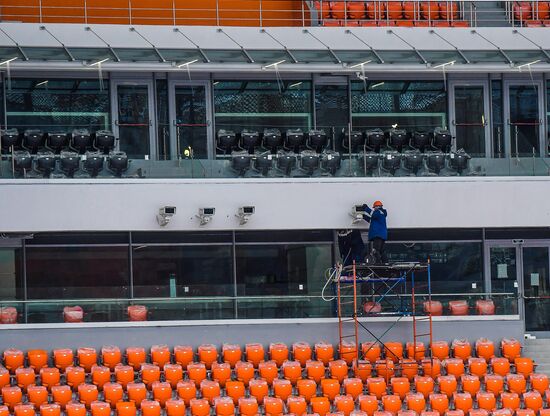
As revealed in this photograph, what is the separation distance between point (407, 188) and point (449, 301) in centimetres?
278

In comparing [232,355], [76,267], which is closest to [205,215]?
[76,267]

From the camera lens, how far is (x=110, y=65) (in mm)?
33062

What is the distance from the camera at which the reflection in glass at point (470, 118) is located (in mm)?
36031

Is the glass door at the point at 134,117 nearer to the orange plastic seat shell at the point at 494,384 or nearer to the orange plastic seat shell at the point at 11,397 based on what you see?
the orange plastic seat shell at the point at 11,397

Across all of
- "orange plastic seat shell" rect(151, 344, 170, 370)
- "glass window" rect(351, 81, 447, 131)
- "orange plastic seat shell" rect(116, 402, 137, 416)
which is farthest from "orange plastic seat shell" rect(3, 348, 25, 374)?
"glass window" rect(351, 81, 447, 131)

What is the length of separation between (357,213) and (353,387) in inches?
190

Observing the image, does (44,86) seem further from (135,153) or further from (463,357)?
(463,357)

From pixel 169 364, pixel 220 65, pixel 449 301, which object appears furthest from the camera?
pixel 220 65

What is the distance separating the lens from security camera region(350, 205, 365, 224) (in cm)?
3203

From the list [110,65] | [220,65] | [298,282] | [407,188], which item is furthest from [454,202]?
[110,65]

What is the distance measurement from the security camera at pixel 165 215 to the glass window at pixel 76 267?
5.85 feet

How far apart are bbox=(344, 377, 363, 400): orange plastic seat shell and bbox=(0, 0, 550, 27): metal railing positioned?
1043 centimetres

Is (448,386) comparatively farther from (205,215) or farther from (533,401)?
(205,215)

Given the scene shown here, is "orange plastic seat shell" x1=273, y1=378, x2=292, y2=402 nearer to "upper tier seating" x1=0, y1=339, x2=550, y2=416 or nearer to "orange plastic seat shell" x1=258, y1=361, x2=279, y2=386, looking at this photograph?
"upper tier seating" x1=0, y1=339, x2=550, y2=416
